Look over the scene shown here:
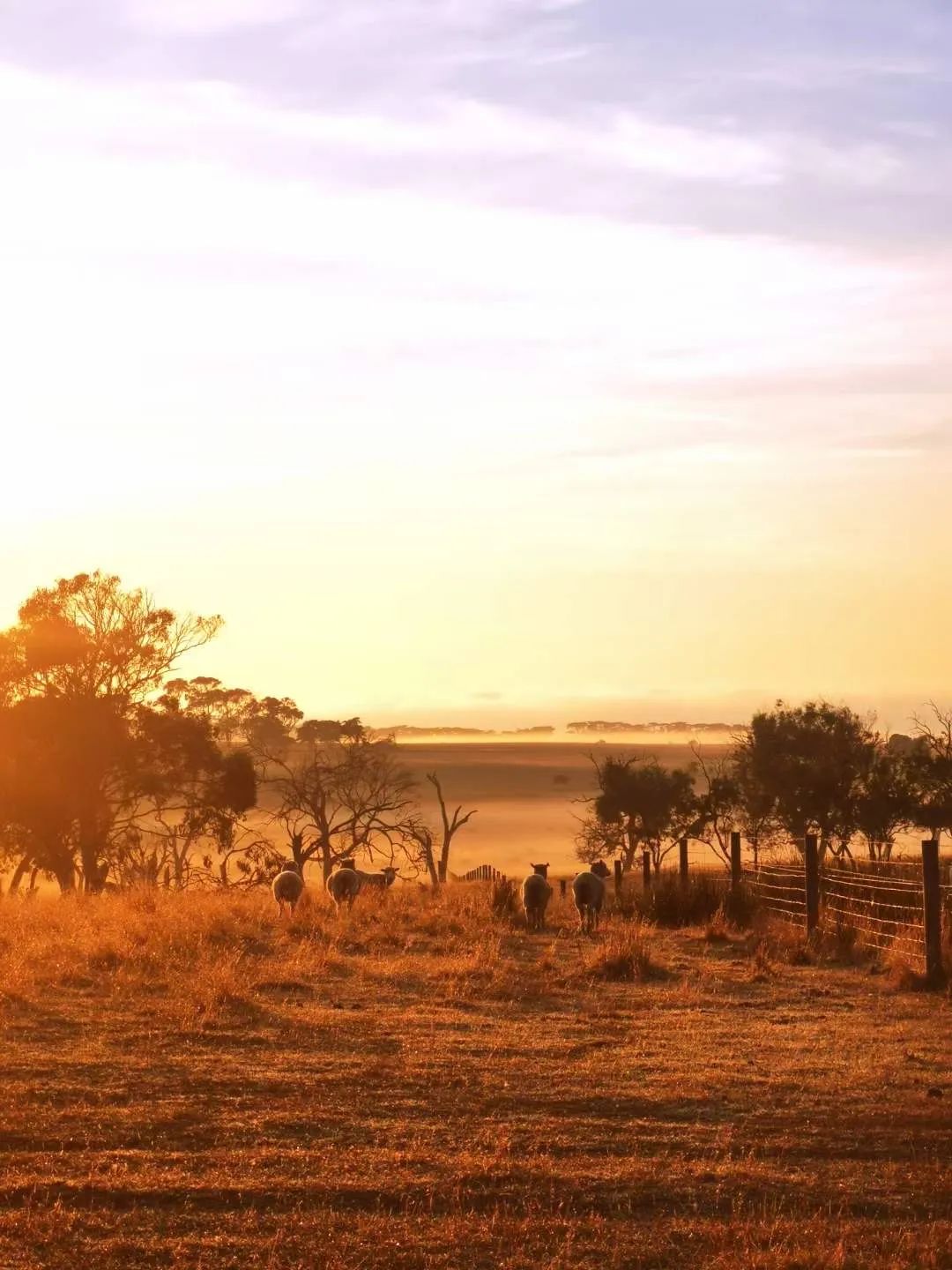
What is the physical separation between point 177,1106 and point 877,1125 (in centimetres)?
432

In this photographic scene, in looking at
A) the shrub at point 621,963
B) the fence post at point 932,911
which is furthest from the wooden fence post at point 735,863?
the fence post at point 932,911

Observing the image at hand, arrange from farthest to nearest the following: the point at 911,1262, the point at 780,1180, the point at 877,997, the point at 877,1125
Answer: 1. the point at 877,997
2. the point at 877,1125
3. the point at 780,1180
4. the point at 911,1262

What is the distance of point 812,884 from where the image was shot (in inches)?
799

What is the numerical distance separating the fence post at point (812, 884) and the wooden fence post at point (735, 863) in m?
2.87

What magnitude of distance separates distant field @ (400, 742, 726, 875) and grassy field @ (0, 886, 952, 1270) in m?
39.3

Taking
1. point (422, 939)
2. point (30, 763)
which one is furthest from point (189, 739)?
point (422, 939)

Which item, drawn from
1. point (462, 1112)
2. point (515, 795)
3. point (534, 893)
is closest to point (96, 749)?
→ point (534, 893)

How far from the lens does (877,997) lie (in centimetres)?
1523

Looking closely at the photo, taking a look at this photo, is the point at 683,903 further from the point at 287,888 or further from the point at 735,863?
the point at 287,888

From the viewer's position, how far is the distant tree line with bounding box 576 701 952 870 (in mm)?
47719

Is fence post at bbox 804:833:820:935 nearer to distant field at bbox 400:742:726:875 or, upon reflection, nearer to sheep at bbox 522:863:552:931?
sheep at bbox 522:863:552:931

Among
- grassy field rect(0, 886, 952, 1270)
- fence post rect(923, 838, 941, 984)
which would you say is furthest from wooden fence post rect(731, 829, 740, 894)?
fence post rect(923, 838, 941, 984)

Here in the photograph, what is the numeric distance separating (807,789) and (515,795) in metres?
78.5

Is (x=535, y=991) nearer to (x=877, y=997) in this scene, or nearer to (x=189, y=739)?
(x=877, y=997)
